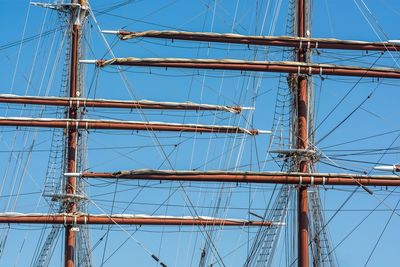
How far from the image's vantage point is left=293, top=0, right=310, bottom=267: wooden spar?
2579 inches

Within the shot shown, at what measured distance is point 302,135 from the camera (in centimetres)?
6769

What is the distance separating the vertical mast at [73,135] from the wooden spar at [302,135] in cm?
1623

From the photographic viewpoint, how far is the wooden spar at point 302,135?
6550cm

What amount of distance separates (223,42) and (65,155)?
16442 millimetres

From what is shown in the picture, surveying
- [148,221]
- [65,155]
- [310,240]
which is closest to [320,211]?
[310,240]

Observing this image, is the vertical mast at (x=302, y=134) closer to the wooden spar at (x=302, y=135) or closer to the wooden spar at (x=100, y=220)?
the wooden spar at (x=302, y=135)

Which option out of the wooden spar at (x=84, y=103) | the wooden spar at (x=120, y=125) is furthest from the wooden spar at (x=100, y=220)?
the wooden spar at (x=84, y=103)

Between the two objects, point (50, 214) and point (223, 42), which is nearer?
point (223, 42)

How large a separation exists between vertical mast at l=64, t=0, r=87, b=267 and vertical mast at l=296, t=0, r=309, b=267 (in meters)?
16.2

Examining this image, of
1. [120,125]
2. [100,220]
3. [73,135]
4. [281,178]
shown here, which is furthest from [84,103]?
[281,178]

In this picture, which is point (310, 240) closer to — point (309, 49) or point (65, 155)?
point (309, 49)

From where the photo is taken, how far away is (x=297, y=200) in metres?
67.2

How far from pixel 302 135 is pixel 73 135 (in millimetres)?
17790

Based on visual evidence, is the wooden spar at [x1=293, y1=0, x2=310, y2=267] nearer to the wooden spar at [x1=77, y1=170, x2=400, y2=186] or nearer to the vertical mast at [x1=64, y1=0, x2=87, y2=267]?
the wooden spar at [x1=77, y1=170, x2=400, y2=186]
